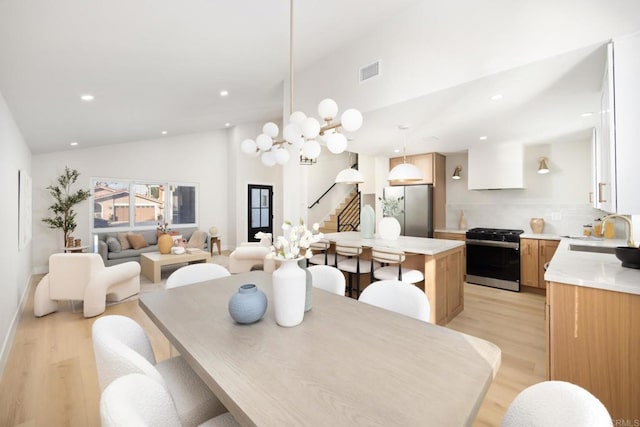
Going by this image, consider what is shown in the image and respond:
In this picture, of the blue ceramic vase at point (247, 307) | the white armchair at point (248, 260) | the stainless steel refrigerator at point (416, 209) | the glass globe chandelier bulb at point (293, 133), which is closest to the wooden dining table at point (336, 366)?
the blue ceramic vase at point (247, 307)

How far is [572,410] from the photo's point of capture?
28.5 inches

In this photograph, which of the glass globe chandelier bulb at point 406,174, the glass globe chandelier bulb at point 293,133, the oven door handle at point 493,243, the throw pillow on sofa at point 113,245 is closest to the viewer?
the glass globe chandelier bulb at point 293,133

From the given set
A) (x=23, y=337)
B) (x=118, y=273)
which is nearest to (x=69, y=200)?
(x=118, y=273)

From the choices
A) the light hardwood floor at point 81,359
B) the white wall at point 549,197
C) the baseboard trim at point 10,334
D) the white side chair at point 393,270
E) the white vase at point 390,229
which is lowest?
the light hardwood floor at point 81,359

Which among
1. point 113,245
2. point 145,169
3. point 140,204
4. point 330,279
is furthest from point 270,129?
point 140,204

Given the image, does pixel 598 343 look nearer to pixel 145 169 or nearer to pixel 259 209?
pixel 259 209

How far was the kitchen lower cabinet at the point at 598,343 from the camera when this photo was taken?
5.41 feet

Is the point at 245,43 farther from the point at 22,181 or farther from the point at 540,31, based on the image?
the point at 22,181

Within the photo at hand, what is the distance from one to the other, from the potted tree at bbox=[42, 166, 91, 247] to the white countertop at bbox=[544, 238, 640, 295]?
7615 millimetres

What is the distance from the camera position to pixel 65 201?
19.5 ft

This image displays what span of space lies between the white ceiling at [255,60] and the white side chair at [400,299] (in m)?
1.78

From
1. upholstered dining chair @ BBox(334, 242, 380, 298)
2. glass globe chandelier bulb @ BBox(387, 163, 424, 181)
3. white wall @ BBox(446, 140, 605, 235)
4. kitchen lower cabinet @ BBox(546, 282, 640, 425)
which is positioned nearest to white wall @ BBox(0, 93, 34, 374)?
upholstered dining chair @ BBox(334, 242, 380, 298)

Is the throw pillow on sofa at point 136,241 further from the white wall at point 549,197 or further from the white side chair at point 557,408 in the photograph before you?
the white side chair at point 557,408

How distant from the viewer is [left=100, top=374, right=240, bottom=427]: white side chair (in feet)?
2.18
